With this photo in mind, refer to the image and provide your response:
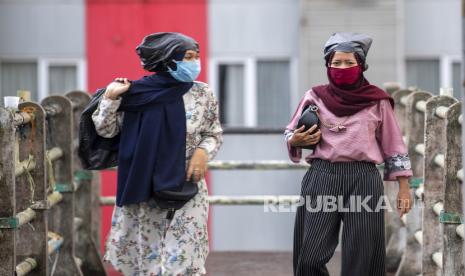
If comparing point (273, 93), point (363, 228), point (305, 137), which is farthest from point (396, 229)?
point (273, 93)

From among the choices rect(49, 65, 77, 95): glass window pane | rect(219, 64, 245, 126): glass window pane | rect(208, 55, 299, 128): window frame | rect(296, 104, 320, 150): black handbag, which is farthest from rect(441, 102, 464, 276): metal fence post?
rect(49, 65, 77, 95): glass window pane

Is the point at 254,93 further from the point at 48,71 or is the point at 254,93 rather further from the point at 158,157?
the point at 158,157

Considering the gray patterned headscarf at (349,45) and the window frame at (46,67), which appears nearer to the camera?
the gray patterned headscarf at (349,45)

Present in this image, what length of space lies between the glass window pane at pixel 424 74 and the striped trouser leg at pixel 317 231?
942cm

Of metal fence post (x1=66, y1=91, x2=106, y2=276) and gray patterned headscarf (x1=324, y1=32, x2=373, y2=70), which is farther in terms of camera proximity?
metal fence post (x1=66, y1=91, x2=106, y2=276)

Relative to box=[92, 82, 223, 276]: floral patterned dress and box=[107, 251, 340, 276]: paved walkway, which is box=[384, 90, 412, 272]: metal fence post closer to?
box=[107, 251, 340, 276]: paved walkway

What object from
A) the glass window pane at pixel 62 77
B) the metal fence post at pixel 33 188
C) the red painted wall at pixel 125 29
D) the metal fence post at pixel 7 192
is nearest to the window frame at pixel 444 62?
the red painted wall at pixel 125 29

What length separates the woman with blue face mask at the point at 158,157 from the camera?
6242 mm

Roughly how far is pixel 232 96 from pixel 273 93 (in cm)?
56

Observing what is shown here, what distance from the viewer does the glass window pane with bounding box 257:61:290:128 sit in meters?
15.5

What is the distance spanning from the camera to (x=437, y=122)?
738 centimetres

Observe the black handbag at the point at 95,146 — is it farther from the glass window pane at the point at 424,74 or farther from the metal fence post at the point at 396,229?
the glass window pane at the point at 424,74

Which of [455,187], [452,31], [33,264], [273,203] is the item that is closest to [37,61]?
[452,31]

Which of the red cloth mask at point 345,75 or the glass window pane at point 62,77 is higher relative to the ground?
the glass window pane at point 62,77
